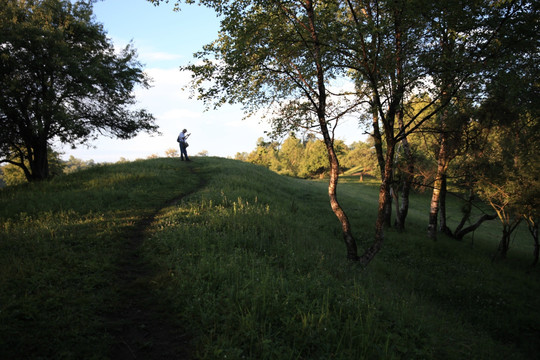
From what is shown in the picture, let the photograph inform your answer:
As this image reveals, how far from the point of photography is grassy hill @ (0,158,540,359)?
399cm

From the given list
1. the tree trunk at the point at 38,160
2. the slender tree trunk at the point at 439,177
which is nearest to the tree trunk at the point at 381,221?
the slender tree trunk at the point at 439,177

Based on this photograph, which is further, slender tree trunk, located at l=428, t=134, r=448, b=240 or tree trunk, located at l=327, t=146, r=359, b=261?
slender tree trunk, located at l=428, t=134, r=448, b=240

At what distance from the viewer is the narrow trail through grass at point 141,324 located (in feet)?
12.6

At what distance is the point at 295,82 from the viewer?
984 centimetres

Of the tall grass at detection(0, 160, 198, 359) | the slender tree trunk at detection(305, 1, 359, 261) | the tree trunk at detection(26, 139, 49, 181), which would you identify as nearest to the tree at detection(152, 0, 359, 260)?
the slender tree trunk at detection(305, 1, 359, 261)

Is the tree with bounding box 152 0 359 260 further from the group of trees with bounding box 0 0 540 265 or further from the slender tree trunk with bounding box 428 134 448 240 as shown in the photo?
the slender tree trunk with bounding box 428 134 448 240

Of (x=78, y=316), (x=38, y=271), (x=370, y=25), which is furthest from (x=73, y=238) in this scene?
(x=370, y=25)

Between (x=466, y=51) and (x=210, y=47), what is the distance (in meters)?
8.71

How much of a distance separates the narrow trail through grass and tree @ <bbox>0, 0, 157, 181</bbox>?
13.1m

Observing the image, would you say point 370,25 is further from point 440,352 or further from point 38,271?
point 38,271

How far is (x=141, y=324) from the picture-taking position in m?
4.39

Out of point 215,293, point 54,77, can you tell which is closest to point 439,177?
point 215,293

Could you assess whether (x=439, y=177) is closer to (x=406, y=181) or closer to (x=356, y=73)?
(x=406, y=181)

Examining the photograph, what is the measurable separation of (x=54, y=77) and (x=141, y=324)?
17.7 metres
